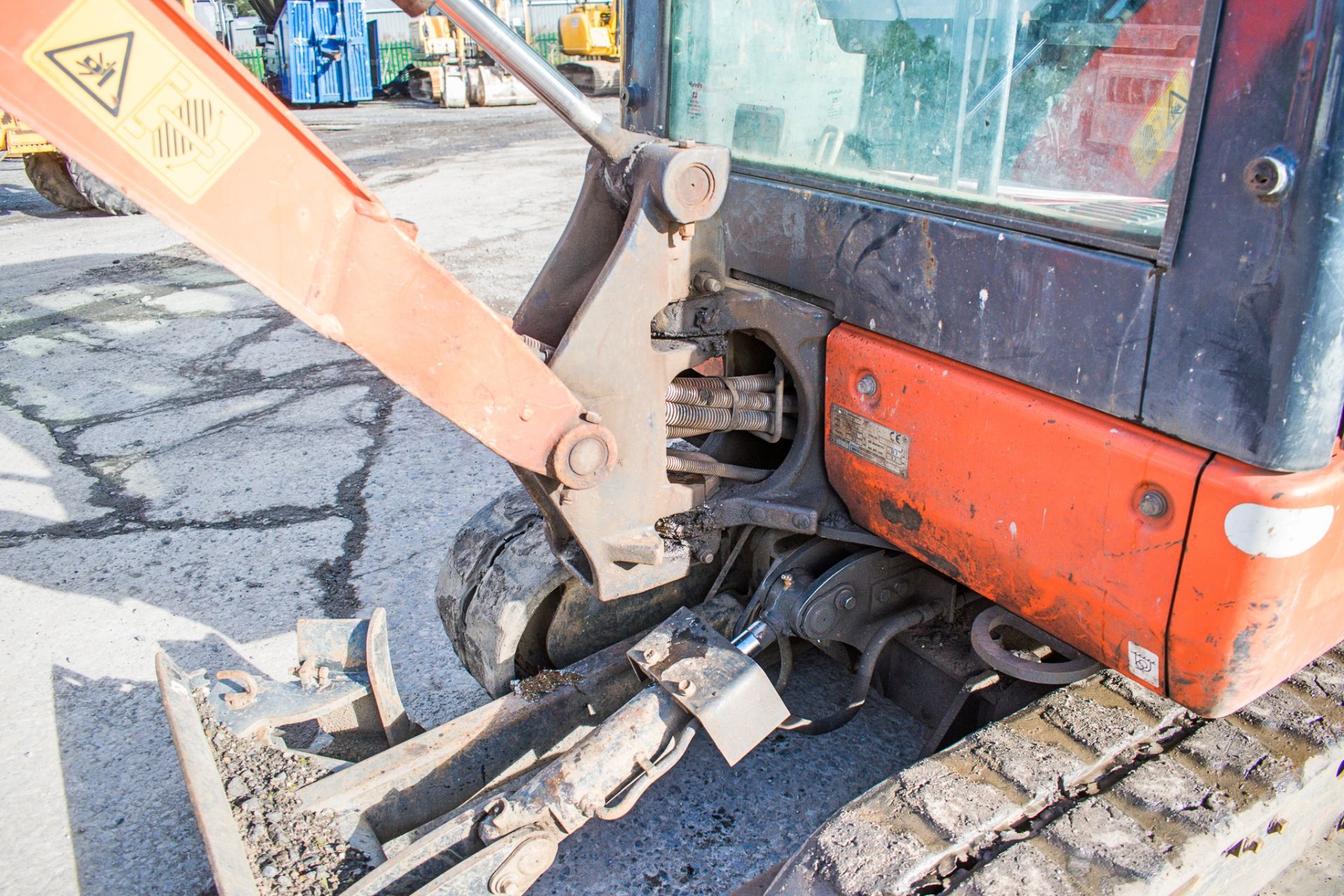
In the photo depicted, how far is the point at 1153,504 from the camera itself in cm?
159

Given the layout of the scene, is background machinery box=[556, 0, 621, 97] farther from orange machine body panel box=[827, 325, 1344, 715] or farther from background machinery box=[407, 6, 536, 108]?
orange machine body panel box=[827, 325, 1344, 715]

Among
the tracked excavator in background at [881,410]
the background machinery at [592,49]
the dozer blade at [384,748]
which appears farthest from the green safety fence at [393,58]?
the dozer blade at [384,748]

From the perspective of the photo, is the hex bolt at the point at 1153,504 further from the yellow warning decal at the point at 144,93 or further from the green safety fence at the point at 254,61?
the green safety fence at the point at 254,61

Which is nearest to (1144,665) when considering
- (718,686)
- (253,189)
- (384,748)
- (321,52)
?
(718,686)

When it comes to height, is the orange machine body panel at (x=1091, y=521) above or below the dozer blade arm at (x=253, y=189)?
below

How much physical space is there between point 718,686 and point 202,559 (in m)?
2.68

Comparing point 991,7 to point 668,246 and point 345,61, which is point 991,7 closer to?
point 668,246

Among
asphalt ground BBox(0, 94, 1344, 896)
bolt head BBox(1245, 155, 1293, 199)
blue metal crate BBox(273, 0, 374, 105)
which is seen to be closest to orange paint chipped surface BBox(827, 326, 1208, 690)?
bolt head BBox(1245, 155, 1293, 199)

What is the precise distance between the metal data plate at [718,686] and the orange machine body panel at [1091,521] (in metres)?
0.44

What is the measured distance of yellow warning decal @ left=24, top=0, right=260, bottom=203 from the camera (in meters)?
1.32

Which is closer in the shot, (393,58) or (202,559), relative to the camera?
(202,559)

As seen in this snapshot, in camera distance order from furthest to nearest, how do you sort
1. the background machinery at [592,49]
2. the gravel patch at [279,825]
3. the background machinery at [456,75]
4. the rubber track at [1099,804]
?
1. the background machinery at [592,49]
2. the background machinery at [456,75]
3. the gravel patch at [279,825]
4. the rubber track at [1099,804]

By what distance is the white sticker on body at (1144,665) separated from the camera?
171cm

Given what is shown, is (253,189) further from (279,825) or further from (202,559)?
(202,559)
